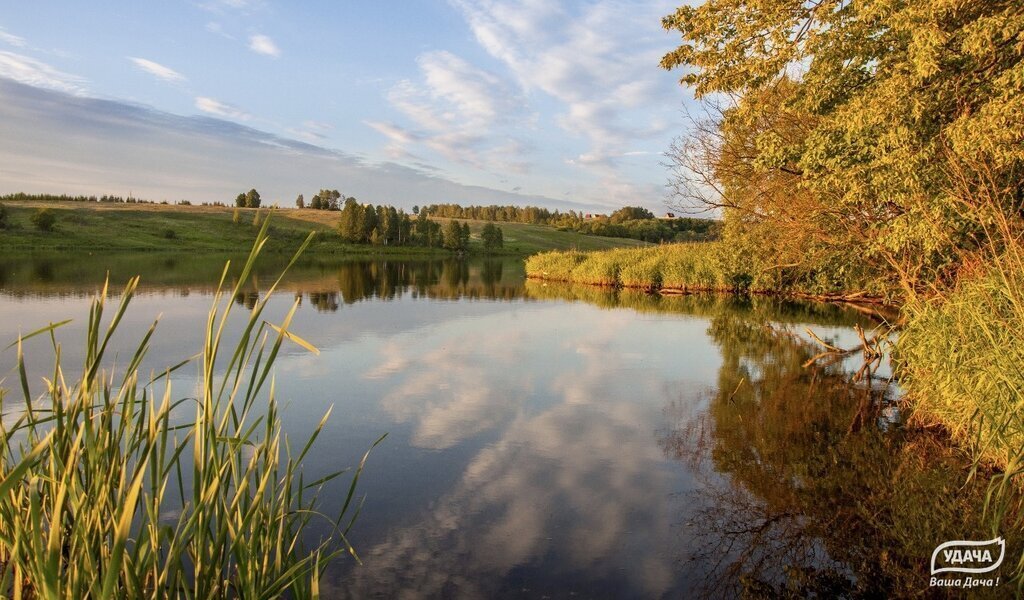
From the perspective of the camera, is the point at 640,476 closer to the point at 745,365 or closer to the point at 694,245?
the point at 745,365

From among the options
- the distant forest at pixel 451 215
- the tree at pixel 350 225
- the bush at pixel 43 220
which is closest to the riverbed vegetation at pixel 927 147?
the distant forest at pixel 451 215

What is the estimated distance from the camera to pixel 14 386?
33.2ft

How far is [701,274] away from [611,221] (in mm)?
94176

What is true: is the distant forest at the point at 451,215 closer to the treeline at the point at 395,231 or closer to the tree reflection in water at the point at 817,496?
the treeline at the point at 395,231

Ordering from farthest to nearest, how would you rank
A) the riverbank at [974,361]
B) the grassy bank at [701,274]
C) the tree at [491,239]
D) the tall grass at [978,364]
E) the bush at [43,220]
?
the tree at [491,239] → the bush at [43,220] → the grassy bank at [701,274] → the tall grass at [978,364] → the riverbank at [974,361]

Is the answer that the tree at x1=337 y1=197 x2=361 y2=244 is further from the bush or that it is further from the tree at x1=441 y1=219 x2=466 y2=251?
the bush

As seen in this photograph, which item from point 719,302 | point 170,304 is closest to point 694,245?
point 719,302

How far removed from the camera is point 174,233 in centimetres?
7869

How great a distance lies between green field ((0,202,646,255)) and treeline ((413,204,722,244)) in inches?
264

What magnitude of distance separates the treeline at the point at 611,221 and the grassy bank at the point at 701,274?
52113mm

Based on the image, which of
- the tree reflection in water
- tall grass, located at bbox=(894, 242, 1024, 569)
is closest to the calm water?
the tree reflection in water

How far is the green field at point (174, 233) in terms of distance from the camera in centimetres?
6450

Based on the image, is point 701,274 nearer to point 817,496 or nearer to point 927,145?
point 927,145

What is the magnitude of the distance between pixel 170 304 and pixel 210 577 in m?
22.6
